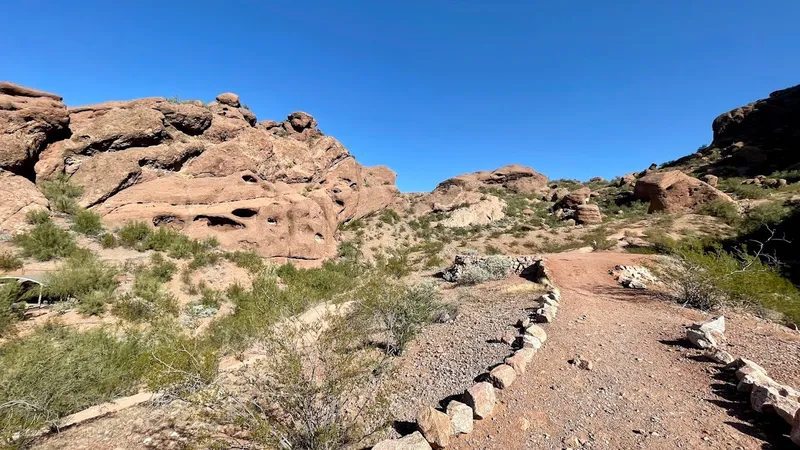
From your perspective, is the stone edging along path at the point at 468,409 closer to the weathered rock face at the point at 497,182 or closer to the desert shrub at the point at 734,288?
the desert shrub at the point at 734,288

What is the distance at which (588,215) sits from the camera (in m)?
24.3

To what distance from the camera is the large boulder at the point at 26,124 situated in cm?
1199

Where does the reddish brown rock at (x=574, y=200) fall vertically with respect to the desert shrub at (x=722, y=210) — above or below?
above

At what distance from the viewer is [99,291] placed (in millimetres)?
9391

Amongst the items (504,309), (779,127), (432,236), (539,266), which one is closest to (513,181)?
(432,236)

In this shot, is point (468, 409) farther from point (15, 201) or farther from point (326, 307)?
point (15, 201)

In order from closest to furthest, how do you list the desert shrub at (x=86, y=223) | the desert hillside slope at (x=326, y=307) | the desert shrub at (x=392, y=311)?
the desert hillside slope at (x=326, y=307), the desert shrub at (x=392, y=311), the desert shrub at (x=86, y=223)

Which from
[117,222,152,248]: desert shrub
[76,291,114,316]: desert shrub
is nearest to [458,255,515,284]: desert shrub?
[76,291,114,316]: desert shrub

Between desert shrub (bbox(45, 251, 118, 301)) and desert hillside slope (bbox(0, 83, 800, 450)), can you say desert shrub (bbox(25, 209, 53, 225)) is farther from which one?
desert shrub (bbox(45, 251, 118, 301))

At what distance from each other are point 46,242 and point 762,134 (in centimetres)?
5778

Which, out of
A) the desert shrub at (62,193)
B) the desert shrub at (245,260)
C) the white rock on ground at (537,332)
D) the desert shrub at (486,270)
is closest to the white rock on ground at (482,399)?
the white rock on ground at (537,332)

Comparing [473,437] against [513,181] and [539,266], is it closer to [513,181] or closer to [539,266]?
[539,266]

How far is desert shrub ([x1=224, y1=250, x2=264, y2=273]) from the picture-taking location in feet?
45.0

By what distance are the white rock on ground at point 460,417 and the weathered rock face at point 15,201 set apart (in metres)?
15.4
